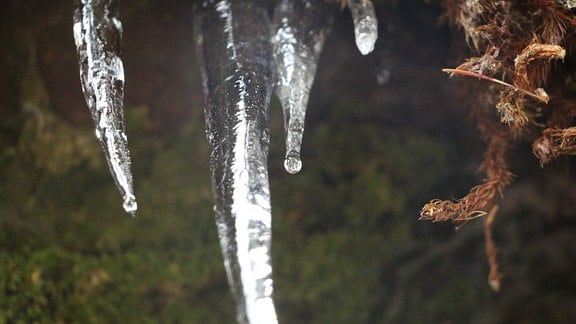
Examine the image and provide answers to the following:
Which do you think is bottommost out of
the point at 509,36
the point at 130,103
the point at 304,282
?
the point at 304,282

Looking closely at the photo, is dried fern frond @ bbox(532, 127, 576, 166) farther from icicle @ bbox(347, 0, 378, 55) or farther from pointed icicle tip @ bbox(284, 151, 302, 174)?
pointed icicle tip @ bbox(284, 151, 302, 174)

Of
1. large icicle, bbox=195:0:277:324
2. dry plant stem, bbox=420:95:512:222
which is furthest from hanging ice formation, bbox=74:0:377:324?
dry plant stem, bbox=420:95:512:222

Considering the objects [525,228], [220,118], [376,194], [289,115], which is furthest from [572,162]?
[220,118]

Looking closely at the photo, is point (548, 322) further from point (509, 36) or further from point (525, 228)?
point (509, 36)

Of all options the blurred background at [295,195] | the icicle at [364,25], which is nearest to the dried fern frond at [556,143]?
the blurred background at [295,195]

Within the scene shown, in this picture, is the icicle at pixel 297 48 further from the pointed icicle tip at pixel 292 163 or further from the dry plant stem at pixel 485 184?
the dry plant stem at pixel 485 184

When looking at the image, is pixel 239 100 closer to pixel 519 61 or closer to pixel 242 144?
pixel 242 144

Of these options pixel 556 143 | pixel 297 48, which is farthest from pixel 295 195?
pixel 556 143
